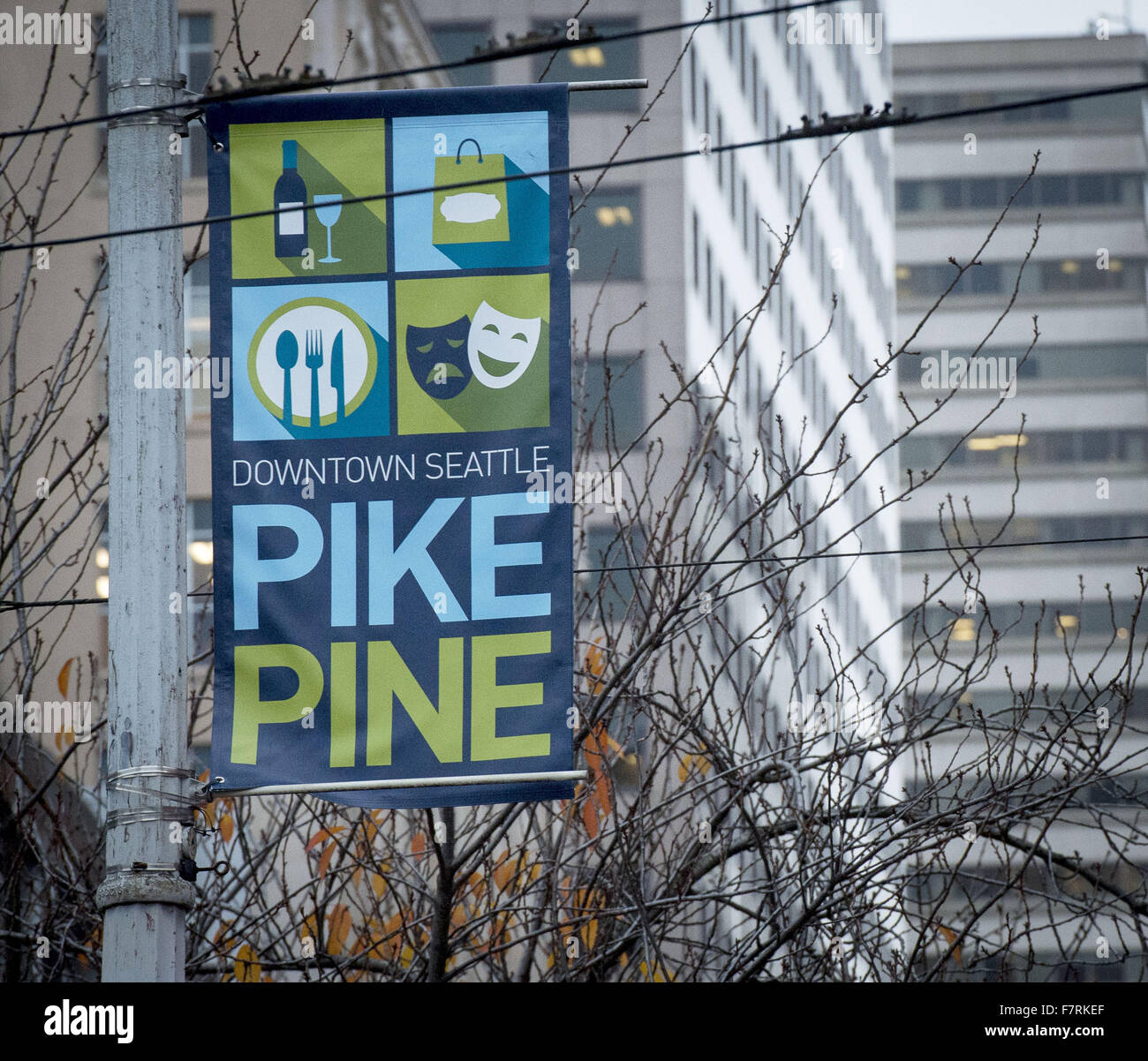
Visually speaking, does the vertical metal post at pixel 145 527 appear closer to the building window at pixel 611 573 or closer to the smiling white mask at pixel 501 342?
the smiling white mask at pixel 501 342

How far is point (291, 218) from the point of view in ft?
23.5

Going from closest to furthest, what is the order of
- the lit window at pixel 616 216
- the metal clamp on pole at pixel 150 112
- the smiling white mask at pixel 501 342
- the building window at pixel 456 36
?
the metal clamp on pole at pixel 150 112 < the smiling white mask at pixel 501 342 < the lit window at pixel 616 216 < the building window at pixel 456 36

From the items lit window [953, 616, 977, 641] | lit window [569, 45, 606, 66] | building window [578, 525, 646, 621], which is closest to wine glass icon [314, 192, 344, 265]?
building window [578, 525, 646, 621]

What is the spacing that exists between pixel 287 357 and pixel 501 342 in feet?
2.88

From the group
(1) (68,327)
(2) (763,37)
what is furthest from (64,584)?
(2) (763,37)

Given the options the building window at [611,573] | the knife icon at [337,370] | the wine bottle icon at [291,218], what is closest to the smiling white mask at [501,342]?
the knife icon at [337,370]

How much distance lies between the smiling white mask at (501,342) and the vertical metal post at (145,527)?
3.89ft

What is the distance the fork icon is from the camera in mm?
7020

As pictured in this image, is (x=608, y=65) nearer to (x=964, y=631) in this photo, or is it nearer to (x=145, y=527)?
(x=964, y=631)

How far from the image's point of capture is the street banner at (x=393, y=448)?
6809mm

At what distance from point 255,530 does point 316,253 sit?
3.91 ft

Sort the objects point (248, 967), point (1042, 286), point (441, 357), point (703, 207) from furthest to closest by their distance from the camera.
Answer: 1. point (1042, 286)
2. point (703, 207)
3. point (248, 967)
4. point (441, 357)

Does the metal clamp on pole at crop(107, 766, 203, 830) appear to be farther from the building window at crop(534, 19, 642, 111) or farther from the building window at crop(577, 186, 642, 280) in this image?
the building window at crop(534, 19, 642, 111)

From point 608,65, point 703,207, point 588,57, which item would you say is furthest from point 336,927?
point 608,65
